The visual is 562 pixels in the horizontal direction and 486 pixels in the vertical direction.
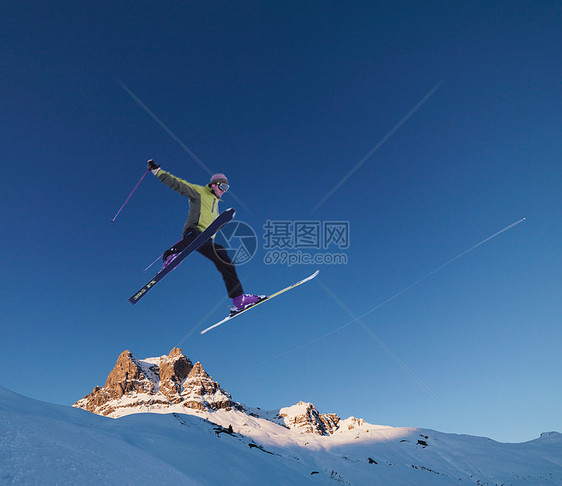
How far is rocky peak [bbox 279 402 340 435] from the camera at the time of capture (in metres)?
154

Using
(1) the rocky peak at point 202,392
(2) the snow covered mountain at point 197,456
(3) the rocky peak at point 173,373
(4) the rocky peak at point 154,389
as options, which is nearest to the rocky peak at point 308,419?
(4) the rocky peak at point 154,389

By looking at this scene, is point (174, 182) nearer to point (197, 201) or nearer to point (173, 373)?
point (197, 201)

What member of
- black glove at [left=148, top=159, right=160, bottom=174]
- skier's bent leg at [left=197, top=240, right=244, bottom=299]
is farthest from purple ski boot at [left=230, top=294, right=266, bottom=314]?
black glove at [left=148, top=159, right=160, bottom=174]

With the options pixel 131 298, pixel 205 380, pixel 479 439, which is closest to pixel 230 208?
pixel 131 298

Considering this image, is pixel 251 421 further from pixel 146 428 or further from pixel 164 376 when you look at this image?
pixel 146 428

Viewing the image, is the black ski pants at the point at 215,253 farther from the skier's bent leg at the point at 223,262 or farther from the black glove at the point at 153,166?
the black glove at the point at 153,166

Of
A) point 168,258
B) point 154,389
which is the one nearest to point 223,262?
point 168,258

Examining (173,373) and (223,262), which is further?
(173,373)

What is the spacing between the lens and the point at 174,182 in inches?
291

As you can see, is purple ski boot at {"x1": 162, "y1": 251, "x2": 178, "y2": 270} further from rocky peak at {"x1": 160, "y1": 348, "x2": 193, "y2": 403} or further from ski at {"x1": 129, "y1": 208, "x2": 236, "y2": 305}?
rocky peak at {"x1": 160, "y1": 348, "x2": 193, "y2": 403}

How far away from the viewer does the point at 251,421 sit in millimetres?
137875

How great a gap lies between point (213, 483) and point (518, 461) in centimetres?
4779

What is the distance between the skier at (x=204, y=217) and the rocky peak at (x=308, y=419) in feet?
534

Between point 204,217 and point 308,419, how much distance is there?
174 m
